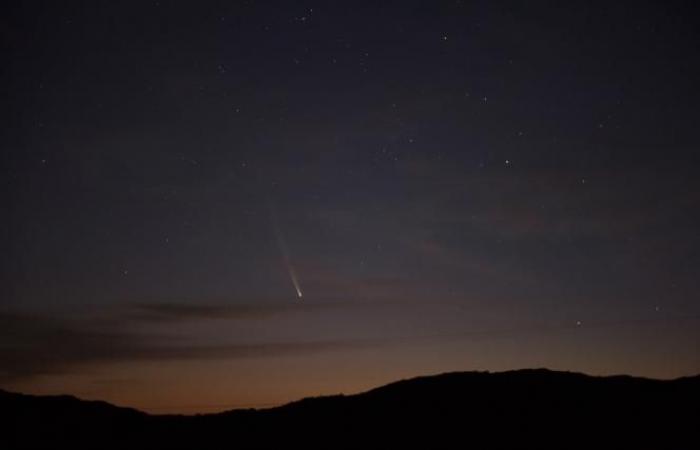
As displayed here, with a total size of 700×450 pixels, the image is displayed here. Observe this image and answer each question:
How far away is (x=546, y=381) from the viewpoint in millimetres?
30141

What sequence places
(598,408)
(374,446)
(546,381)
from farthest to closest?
(546,381), (598,408), (374,446)

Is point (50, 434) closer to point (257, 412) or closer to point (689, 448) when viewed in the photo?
point (257, 412)

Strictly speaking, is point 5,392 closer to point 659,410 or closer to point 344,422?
point 344,422

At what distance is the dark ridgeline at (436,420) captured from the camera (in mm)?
23375

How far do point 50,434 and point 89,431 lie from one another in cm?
174

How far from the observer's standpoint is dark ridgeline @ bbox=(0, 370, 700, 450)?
23.4m

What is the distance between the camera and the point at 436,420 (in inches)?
1048

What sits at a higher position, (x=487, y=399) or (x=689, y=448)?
(x=487, y=399)

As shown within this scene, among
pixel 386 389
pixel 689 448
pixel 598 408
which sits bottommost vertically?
pixel 689 448

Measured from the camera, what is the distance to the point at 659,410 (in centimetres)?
2500

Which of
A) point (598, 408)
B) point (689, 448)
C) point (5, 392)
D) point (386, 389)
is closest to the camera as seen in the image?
point (689, 448)

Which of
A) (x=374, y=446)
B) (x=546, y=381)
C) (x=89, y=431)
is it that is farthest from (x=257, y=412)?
(x=546, y=381)

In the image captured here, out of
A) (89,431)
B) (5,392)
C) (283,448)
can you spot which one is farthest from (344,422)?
(5,392)

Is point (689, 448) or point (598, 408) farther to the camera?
point (598, 408)
